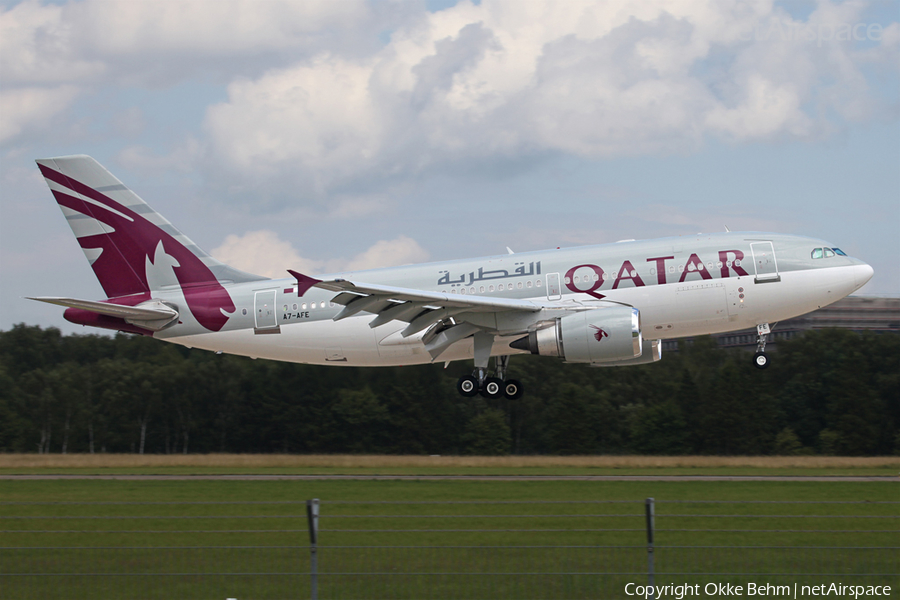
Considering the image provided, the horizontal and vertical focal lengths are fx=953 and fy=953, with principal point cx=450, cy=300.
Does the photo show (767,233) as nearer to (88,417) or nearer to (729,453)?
(729,453)

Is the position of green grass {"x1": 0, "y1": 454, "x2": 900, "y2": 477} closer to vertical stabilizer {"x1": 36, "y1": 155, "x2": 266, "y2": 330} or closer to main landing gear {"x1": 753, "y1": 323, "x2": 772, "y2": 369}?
main landing gear {"x1": 753, "y1": 323, "x2": 772, "y2": 369}

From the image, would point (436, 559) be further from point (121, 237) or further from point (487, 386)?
point (121, 237)

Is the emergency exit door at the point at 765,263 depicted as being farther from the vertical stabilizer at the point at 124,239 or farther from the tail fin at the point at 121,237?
the tail fin at the point at 121,237

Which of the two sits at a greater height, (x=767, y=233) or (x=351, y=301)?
(x=767, y=233)

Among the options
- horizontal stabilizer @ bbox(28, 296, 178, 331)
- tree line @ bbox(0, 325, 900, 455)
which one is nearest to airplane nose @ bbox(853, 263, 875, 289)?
horizontal stabilizer @ bbox(28, 296, 178, 331)

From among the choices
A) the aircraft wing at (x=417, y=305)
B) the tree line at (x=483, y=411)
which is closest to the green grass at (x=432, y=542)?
the aircraft wing at (x=417, y=305)

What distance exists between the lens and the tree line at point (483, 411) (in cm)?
6159

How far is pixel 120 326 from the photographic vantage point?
32438mm

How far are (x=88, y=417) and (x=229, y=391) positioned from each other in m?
10.9

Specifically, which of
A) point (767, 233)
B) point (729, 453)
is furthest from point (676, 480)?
point (729, 453)

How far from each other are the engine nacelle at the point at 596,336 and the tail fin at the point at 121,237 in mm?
11134

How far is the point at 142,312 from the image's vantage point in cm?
3167

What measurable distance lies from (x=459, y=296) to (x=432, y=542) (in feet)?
36.4

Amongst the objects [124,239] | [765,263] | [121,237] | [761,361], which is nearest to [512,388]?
[761,361]
